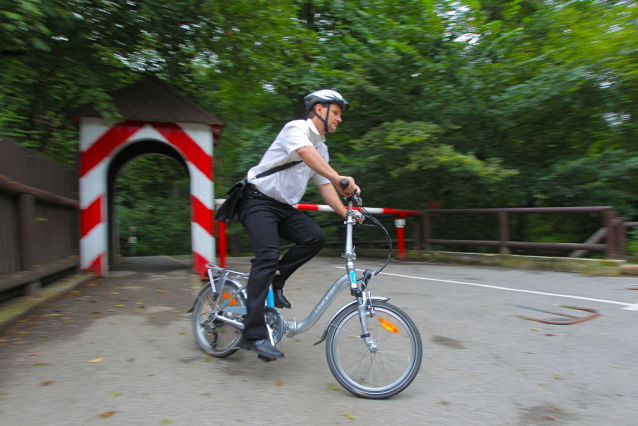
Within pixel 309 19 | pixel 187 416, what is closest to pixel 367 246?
pixel 309 19

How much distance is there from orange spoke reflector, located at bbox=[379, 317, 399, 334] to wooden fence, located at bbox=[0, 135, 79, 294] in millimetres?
3706

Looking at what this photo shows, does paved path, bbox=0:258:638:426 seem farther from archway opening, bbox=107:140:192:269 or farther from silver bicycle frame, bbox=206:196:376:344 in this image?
archway opening, bbox=107:140:192:269

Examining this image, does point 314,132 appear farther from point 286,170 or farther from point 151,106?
point 151,106

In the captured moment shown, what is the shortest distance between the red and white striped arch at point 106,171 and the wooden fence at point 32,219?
256 mm

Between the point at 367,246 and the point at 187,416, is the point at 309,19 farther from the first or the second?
the point at 187,416

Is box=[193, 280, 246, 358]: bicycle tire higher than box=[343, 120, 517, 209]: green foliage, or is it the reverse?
box=[343, 120, 517, 209]: green foliage

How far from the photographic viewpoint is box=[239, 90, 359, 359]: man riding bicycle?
348cm

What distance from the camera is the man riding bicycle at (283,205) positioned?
11.4ft

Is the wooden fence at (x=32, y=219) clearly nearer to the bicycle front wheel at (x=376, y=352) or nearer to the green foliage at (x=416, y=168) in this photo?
the bicycle front wheel at (x=376, y=352)

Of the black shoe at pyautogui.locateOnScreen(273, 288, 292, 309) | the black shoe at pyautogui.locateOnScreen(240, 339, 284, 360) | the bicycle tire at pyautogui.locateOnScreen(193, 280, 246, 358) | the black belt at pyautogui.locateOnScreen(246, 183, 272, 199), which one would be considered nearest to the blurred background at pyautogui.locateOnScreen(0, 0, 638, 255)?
the black belt at pyautogui.locateOnScreen(246, 183, 272, 199)

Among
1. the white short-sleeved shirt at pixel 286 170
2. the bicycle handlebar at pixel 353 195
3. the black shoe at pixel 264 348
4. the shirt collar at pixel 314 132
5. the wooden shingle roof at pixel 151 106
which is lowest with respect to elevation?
the black shoe at pixel 264 348

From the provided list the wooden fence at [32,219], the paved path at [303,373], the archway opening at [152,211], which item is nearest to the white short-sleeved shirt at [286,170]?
the paved path at [303,373]

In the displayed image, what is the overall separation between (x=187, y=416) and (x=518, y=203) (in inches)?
400

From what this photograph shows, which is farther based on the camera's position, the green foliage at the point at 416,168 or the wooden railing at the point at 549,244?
the green foliage at the point at 416,168
